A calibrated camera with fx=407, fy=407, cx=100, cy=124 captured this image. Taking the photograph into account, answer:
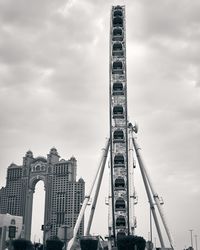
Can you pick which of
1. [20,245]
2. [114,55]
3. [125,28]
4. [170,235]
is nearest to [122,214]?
[170,235]

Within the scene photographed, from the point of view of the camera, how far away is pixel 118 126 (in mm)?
114625

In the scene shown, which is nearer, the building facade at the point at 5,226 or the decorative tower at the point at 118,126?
the decorative tower at the point at 118,126

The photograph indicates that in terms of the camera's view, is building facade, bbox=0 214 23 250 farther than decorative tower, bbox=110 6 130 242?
Yes

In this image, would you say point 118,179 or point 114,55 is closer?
point 118,179

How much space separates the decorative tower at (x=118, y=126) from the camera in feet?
345

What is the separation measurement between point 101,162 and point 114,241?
77.3ft

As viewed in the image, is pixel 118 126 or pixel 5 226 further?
pixel 5 226

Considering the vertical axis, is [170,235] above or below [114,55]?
below

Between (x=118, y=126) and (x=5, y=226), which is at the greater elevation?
(x=118, y=126)

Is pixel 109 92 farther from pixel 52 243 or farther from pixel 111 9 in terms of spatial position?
pixel 52 243

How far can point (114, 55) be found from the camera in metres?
122

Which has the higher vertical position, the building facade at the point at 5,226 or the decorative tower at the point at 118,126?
the decorative tower at the point at 118,126

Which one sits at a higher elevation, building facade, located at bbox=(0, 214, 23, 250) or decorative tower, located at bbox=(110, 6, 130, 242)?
decorative tower, located at bbox=(110, 6, 130, 242)

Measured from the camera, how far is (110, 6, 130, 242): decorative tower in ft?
345
